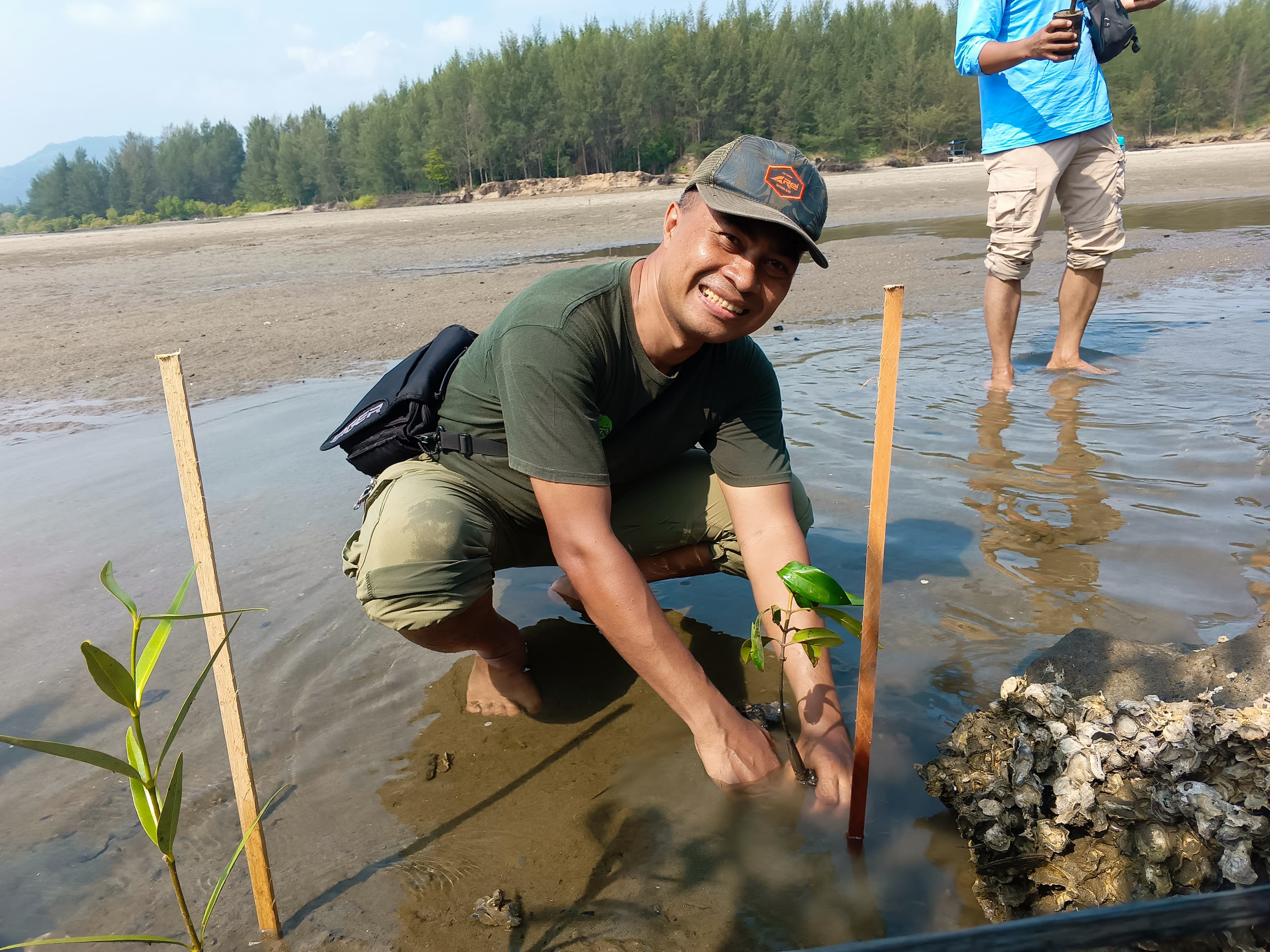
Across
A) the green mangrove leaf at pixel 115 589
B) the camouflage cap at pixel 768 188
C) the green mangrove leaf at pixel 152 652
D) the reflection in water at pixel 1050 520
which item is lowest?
the reflection in water at pixel 1050 520

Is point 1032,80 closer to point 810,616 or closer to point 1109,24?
point 1109,24

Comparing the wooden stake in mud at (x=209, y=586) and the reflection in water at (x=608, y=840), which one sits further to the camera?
the reflection in water at (x=608, y=840)

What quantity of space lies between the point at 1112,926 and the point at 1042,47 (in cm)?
460

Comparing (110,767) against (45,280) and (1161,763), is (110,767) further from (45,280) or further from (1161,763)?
(45,280)

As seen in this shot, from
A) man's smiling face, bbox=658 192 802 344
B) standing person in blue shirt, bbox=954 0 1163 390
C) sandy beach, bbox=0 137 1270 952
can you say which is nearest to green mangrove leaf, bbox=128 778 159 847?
sandy beach, bbox=0 137 1270 952

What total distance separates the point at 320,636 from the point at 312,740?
1.89 ft

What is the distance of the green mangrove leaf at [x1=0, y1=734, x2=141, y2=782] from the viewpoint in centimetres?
107

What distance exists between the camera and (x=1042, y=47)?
4270 mm

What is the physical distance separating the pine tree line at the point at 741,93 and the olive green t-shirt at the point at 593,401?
55883 millimetres

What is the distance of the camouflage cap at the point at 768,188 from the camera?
1950 mm

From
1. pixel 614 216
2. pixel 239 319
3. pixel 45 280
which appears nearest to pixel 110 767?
pixel 239 319

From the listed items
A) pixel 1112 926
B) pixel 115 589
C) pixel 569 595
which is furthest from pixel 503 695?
pixel 1112 926

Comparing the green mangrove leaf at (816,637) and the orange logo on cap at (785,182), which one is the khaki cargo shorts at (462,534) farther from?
the orange logo on cap at (785,182)

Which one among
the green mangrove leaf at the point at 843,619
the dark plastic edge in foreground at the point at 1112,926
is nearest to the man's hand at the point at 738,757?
the green mangrove leaf at the point at 843,619
